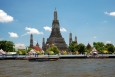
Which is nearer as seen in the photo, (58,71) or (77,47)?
(58,71)

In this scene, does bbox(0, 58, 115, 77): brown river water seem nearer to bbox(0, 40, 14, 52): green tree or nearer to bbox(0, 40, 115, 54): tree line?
bbox(0, 40, 115, 54): tree line

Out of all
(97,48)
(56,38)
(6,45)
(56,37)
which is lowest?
(97,48)

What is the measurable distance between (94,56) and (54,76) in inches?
2691

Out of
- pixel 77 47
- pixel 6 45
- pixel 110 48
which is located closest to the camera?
pixel 77 47

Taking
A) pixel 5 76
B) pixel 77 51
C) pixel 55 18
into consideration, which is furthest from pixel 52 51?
pixel 5 76

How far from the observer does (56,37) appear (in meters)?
131

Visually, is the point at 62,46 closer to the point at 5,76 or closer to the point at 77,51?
the point at 77,51

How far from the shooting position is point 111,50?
394ft

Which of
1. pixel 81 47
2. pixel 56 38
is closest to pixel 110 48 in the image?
pixel 81 47

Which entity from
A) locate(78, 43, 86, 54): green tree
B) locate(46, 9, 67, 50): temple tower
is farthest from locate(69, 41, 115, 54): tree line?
locate(46, 9, 67, 50): temple tower

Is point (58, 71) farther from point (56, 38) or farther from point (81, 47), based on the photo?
point (56, 38)

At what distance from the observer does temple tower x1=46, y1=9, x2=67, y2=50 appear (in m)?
128

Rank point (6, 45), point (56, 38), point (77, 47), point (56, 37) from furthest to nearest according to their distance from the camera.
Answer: point (56, 37), point (56, 38), point (6, 45), point (77, 47)

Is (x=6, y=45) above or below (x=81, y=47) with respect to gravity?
above
